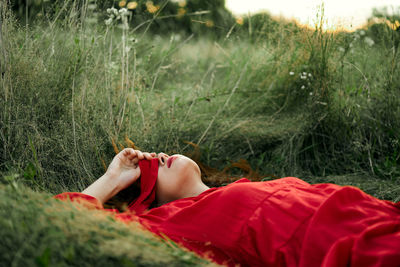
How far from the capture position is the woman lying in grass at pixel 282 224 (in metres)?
1.15

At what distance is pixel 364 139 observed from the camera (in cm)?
251

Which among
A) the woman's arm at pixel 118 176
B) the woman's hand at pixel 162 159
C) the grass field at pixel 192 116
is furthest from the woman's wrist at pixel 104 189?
the woman's hand at pixel 162 159

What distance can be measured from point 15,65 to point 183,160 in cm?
107

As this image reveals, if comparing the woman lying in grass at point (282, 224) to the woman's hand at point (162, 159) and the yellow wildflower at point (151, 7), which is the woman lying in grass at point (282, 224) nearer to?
the woman's hand at point (162, 159)

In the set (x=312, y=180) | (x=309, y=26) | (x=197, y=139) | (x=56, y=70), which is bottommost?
(x=312, y=180)

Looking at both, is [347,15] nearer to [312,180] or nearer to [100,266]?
[312,180]

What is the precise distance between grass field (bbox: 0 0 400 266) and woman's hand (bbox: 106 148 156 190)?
0.14 m

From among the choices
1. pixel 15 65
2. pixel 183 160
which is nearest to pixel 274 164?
pixel 183 160

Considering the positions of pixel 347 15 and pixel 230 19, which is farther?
pixel 230 19

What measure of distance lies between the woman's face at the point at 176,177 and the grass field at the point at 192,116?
353mm

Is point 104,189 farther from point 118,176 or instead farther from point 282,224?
point 282,224

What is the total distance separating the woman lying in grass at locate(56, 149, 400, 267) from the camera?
1147mm

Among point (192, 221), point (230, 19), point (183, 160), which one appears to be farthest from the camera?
point (230, 19)

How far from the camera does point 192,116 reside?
8.75 ft
